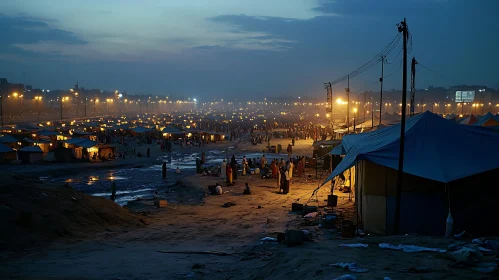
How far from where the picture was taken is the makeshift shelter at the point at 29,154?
32894 millimetres

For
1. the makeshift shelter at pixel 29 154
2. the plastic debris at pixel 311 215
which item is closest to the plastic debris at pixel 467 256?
the plastic debris at pixel 311 215

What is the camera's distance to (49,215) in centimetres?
1159

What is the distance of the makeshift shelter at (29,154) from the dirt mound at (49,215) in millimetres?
21084

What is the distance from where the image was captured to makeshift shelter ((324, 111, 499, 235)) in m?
10.6

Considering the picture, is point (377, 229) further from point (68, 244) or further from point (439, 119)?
point (68, 244)

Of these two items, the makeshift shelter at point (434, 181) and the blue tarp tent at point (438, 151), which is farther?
the makeshift shelter at point (434, 181)

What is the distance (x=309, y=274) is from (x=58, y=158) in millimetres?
32103

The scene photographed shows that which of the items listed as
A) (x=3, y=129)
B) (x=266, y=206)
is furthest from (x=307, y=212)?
(x=3, y=129)

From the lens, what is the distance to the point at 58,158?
34.0 metres

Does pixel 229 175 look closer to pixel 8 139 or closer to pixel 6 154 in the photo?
pixel 6 154

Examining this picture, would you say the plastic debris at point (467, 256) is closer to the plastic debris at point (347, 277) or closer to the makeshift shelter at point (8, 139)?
the plastic debris at point (347, 277)

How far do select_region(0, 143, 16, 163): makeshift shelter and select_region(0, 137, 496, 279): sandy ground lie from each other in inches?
867

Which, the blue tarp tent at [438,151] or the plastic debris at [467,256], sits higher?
the blue tarp tent at [438,151]

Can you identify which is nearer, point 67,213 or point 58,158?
point 67,213
